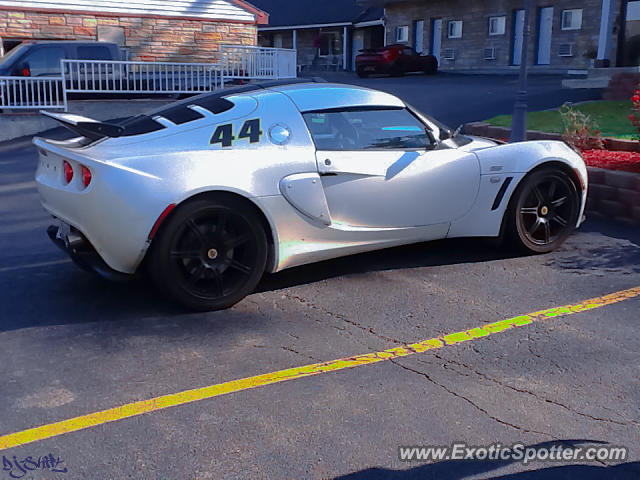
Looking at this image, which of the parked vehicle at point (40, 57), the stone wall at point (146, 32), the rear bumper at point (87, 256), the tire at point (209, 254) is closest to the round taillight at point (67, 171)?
the rear bumper at point (87, 256)

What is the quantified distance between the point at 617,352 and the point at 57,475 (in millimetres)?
3071

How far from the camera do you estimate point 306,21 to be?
41812 millimetres

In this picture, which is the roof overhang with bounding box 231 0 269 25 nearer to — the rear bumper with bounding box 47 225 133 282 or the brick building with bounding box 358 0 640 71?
the brick building with bounding box 358 0 640 71

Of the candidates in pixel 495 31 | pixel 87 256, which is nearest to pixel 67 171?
pixel 87 256

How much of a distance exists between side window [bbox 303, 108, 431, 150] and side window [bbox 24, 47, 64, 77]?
13259mm

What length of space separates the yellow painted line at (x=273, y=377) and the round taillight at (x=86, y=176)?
163 centimetres

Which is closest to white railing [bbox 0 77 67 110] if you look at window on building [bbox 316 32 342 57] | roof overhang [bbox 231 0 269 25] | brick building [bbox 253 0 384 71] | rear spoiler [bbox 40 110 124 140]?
roof overhang [bbox 231 0 269 25]

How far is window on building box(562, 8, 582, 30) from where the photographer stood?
29.4 m

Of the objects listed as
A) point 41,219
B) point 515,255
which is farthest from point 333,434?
point 41,219

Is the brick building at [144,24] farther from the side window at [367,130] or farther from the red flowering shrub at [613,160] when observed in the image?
the side window at [367,130]

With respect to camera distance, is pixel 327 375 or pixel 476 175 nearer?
pixel 327 375

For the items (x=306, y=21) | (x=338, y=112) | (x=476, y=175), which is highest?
(x=306, y=21)

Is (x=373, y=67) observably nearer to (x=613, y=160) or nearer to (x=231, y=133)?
(x=613, y=160)

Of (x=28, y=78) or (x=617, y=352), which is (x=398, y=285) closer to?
(x=617, y=352)
